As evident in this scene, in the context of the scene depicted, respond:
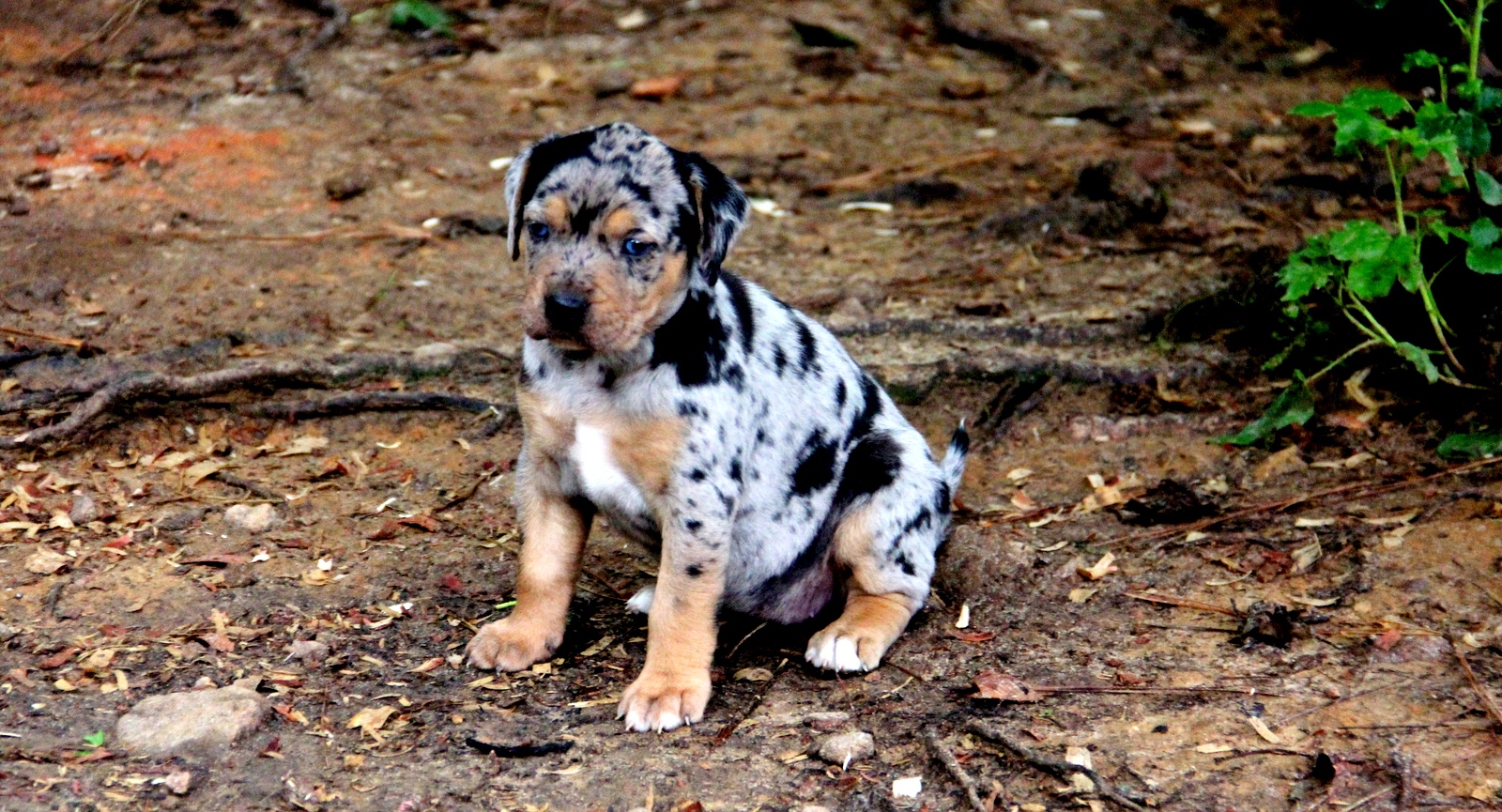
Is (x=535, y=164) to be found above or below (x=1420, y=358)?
above

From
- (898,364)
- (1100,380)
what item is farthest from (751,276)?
(1100,380)

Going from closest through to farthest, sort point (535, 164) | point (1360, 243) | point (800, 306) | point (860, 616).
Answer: point (535, 164), point (860, 616), point (1360, 243), point (800, 306)

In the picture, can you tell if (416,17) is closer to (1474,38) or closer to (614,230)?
(614,230)

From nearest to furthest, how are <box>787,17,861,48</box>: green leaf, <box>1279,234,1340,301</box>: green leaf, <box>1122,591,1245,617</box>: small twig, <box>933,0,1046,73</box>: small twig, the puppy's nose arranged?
the puppy's nose
<box>1122,591,1245,617</box>: small twig
<box>1279,234,1340,301</box>: green leaf
<box>933,0,1046,73</box>: small twig
<box>787,17,861,48</box>: green leaf

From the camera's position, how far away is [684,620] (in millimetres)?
5320

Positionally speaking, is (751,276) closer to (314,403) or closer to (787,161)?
(787,161)

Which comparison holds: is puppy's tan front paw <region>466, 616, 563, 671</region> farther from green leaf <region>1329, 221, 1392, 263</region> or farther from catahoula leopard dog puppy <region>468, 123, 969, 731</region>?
green leaf <region>1329, 221, 1392, 263</region>

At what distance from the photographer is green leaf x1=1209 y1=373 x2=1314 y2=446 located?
22.9 feet

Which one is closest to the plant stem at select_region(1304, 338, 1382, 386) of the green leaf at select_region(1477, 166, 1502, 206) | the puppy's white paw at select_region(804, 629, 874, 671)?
the green leaf at select_region(1477, 166, 1502, 206)

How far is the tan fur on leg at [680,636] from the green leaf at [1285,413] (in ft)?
10.1

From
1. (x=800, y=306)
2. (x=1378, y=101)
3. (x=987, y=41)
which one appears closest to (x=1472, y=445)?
(x=1378, y=101)

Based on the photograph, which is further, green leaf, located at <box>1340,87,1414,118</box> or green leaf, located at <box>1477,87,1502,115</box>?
green leaf, located at <box>1477,87,1502,115</box>

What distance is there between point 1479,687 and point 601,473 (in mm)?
3122

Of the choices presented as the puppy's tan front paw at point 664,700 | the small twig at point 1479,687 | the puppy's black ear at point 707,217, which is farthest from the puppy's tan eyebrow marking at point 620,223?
the small twig at point 1479,687
